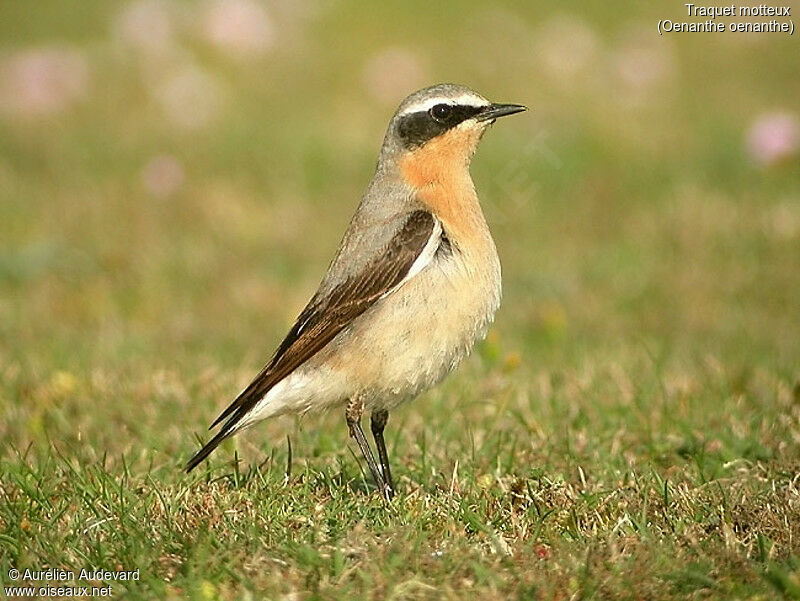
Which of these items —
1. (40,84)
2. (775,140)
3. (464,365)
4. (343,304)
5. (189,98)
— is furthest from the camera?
(189,98)

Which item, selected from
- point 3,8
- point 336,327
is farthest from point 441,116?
point 3,8

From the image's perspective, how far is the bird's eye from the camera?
6148 millimetres

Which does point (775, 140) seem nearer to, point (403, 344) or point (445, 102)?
point (445, 102)

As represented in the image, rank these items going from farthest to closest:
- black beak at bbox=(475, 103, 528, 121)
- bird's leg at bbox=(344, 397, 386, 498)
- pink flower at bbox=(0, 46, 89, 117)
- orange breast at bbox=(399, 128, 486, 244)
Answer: pink flower at bbox=(0, 46, 89, 117), black beak at bbox=(475, 103, 528, 121), orange breast at bbox=(399, 128, 486, 244), bird's leg at bbox=(344, 397, 386, 498)

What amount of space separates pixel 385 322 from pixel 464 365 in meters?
2.12

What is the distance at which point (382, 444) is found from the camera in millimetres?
5746

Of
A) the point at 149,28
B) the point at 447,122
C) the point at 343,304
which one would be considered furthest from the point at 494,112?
the point at 149,28

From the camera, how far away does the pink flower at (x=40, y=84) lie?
13586mm

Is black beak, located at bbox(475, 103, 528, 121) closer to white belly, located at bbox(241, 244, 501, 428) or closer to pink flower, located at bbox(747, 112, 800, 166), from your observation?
white belly, located at bbox(241, 244, 501, 428)

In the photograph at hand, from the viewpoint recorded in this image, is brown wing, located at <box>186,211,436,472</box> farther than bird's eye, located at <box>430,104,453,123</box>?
No

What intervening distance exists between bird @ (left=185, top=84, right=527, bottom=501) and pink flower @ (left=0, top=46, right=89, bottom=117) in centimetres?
871

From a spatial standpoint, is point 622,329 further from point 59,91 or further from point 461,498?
point 59,91

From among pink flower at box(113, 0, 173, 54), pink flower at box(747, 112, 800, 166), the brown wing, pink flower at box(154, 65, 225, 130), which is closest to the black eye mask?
the brown wing

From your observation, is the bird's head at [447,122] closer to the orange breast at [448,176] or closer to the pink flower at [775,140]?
the orange breast at [448,176]
